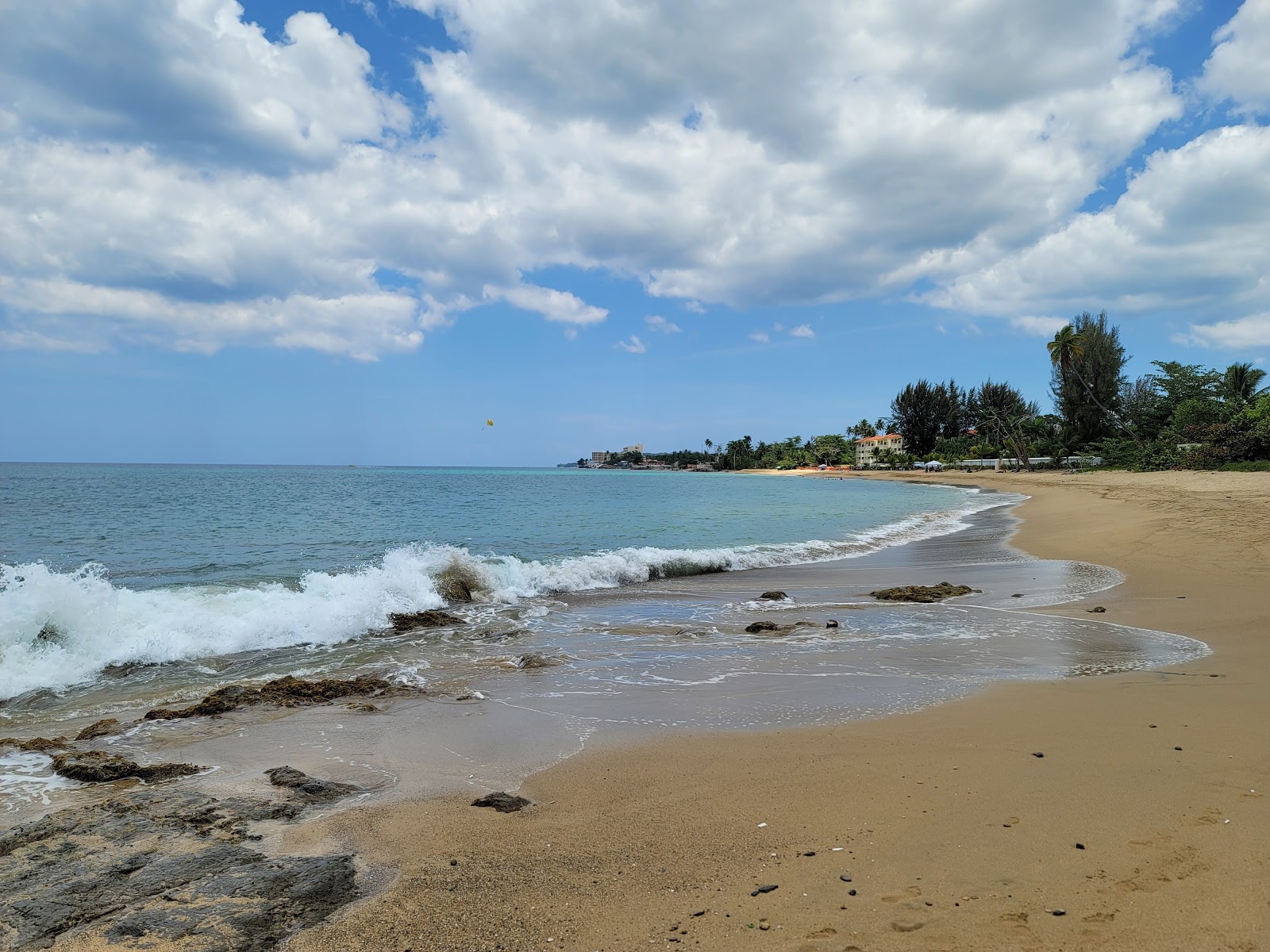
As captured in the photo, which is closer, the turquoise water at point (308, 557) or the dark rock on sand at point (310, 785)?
the dark rock on sand at point (310, 785)

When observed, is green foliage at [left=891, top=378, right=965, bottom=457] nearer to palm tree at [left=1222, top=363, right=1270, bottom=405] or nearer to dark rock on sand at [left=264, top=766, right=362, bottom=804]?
palm tree at [left=1222, top=363, right=1270, bottom=405]

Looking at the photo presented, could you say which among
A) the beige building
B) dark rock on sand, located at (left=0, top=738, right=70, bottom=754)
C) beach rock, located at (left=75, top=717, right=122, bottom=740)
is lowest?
beach rock, located at (left=75, top=717, right=122, bottom=740)

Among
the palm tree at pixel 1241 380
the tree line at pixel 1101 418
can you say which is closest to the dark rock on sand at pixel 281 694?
the tree line at pixel 1101 418

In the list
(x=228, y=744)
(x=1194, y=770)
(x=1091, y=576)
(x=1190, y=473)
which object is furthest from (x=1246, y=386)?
(x=228, y=744)

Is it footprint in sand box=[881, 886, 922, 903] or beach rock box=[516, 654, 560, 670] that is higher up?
footprint in sand box=[881, 886, 922, 903]

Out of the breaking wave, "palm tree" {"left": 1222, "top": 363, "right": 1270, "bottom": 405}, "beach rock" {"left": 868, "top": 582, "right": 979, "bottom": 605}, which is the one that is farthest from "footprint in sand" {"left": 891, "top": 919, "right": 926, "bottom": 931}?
"palm tree" {"left": 1222, "top": 363, "right": 1270, "bottom": 405}

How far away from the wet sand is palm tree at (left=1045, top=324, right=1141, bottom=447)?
79087 mm

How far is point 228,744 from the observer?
5672 mm

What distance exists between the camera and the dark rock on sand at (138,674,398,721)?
6535 millimetres

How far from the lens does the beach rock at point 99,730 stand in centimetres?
586

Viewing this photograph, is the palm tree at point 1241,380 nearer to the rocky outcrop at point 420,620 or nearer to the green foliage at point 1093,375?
the green foliage at point 1093,375

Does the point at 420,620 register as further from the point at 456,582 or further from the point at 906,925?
the point at 906,925

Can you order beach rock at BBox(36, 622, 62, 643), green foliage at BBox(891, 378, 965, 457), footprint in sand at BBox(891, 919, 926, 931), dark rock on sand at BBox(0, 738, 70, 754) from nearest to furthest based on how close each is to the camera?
footprint in sand at BBox(891, 919, 926, 931) → dark rock on sand at BBox(0, 738, 70, 754) → beach rock at BBox(36, 622, 62, 643) → green foliage at BBox(891, 378, 965, 457)

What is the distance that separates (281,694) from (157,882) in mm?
4130
